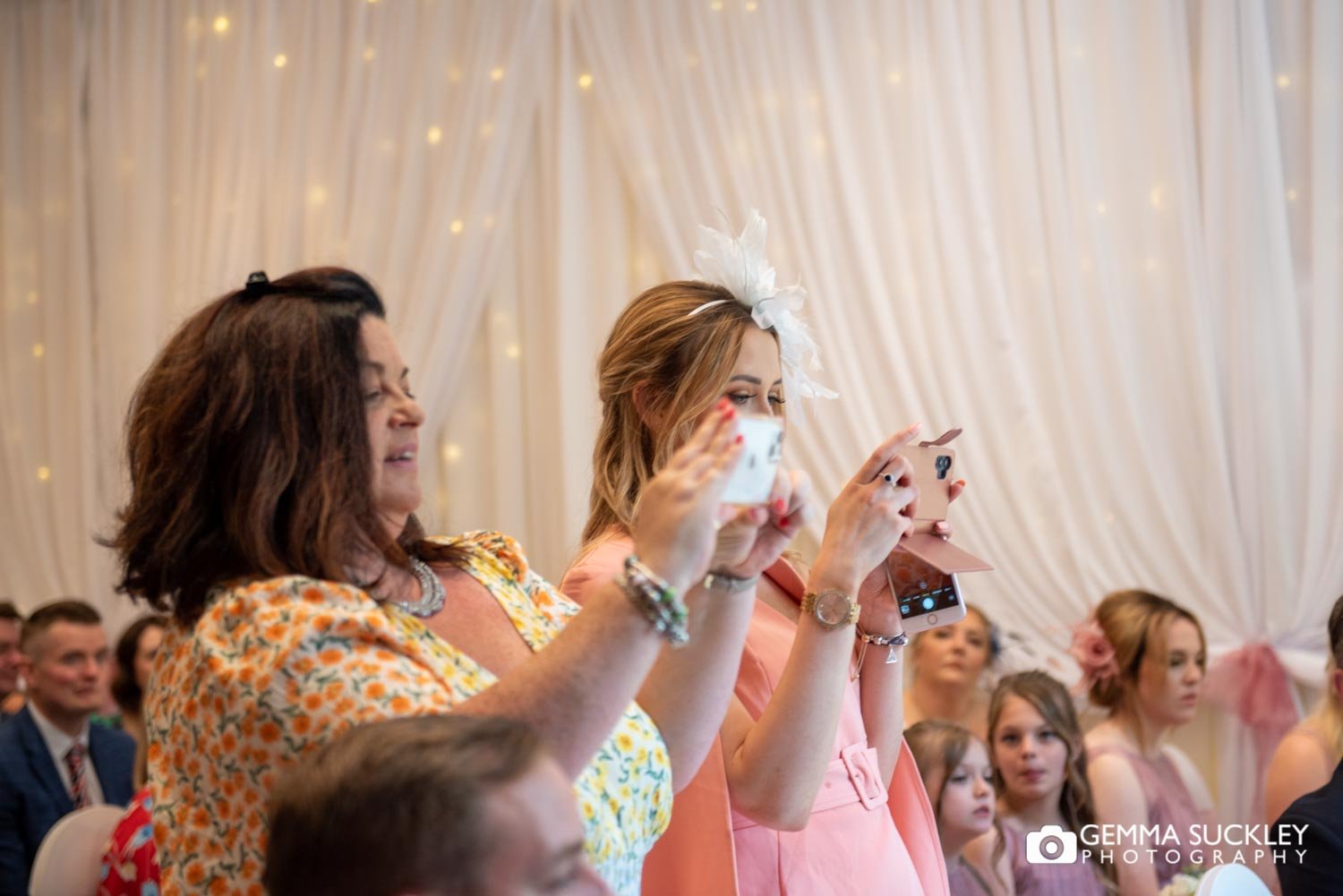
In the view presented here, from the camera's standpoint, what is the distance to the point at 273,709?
4.27 feet

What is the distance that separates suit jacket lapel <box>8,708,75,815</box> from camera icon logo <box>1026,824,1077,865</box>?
2.79 m

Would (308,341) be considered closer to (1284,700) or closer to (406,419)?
(406,419)

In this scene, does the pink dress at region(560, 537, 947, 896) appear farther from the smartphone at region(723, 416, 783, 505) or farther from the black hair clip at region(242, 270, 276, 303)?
the black hair clip at region(242, 270, 276, 303)

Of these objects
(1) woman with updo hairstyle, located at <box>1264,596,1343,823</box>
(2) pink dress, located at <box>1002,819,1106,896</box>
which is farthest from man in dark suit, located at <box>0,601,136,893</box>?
(1) woman with updo hairstyle, located at <box>1264,596,1343,823</box>

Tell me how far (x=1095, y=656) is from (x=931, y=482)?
2.33 meters

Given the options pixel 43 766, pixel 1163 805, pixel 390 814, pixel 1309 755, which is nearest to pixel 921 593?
pixel 390 814

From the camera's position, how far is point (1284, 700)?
4508mm

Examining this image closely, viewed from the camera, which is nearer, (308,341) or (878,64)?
(308,341)

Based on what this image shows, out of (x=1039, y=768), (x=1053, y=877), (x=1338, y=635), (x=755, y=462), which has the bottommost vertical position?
(x=1053, y=877)

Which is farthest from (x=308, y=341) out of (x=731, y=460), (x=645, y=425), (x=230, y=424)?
(x=645, y=425)

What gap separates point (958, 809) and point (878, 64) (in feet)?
9.10

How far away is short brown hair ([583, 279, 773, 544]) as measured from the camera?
2031mm

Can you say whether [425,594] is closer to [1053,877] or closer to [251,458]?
[251,458]

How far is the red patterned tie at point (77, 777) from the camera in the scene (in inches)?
173
